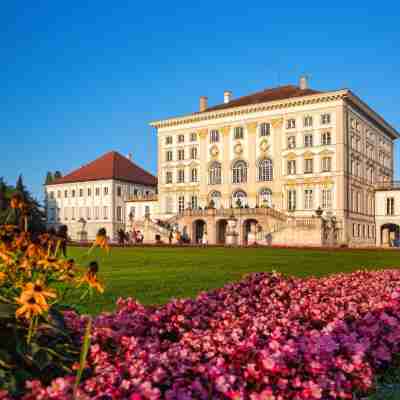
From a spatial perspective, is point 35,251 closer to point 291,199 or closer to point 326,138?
point 326,138

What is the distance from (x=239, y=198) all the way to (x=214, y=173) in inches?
171

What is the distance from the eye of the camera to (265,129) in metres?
54.0

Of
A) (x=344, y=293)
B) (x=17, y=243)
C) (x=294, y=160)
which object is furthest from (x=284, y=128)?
(x=17, y=243)

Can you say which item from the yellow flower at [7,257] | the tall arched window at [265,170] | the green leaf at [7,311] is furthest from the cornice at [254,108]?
the green leaf at [7,311]

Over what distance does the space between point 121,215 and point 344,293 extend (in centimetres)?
6492

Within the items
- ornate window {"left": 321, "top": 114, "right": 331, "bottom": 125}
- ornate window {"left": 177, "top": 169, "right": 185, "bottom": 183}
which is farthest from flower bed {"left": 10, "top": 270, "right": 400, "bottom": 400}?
ornate window {"left": 177, "top": 169, "right": 185, "bottom": 183}

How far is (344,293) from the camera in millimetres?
7309

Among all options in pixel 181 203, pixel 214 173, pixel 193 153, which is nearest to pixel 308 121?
pixel 214 173

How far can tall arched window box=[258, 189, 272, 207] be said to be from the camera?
53625 millimetres

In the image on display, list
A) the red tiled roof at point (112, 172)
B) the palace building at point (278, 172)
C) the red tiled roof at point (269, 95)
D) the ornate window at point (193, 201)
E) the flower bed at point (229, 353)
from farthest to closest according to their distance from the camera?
the red tiled roof at point (112, 172)
the ornate window at point (193, 201)
the red tiled roof at point (269, 95)
the palace building at point (278, 172)
the flower bed at point (229, 353)

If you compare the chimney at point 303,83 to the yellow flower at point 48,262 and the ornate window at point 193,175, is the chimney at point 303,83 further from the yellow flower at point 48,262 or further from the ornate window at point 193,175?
the yellow flower at point 48,262

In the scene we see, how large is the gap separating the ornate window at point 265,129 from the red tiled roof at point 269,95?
7.71ft

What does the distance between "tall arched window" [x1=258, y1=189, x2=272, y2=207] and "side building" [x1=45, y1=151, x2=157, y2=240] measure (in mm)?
22496

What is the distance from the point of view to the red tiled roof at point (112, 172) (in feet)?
235
